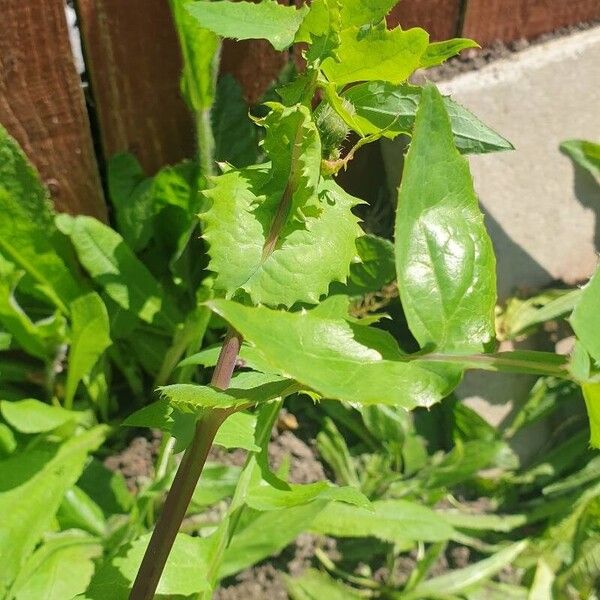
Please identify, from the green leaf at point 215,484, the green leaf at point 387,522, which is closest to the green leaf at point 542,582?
the green leaf at point 387,522

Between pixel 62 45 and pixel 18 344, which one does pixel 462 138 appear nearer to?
pixel 62 45

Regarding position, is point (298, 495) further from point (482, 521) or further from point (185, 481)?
point (482, 521)

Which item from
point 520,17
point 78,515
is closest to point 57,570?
point 78,515

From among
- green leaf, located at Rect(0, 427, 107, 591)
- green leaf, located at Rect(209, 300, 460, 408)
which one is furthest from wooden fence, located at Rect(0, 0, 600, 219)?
green leaf, located at Rect(209, 300, 460, 408)

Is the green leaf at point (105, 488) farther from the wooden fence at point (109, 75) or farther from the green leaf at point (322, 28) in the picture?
the green leaf at point (322, 28)

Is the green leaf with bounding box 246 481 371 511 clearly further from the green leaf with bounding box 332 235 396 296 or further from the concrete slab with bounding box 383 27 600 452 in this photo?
the concrete slab with bounding box 383 27 600 452

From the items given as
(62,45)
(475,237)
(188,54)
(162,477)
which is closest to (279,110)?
(475,237)
